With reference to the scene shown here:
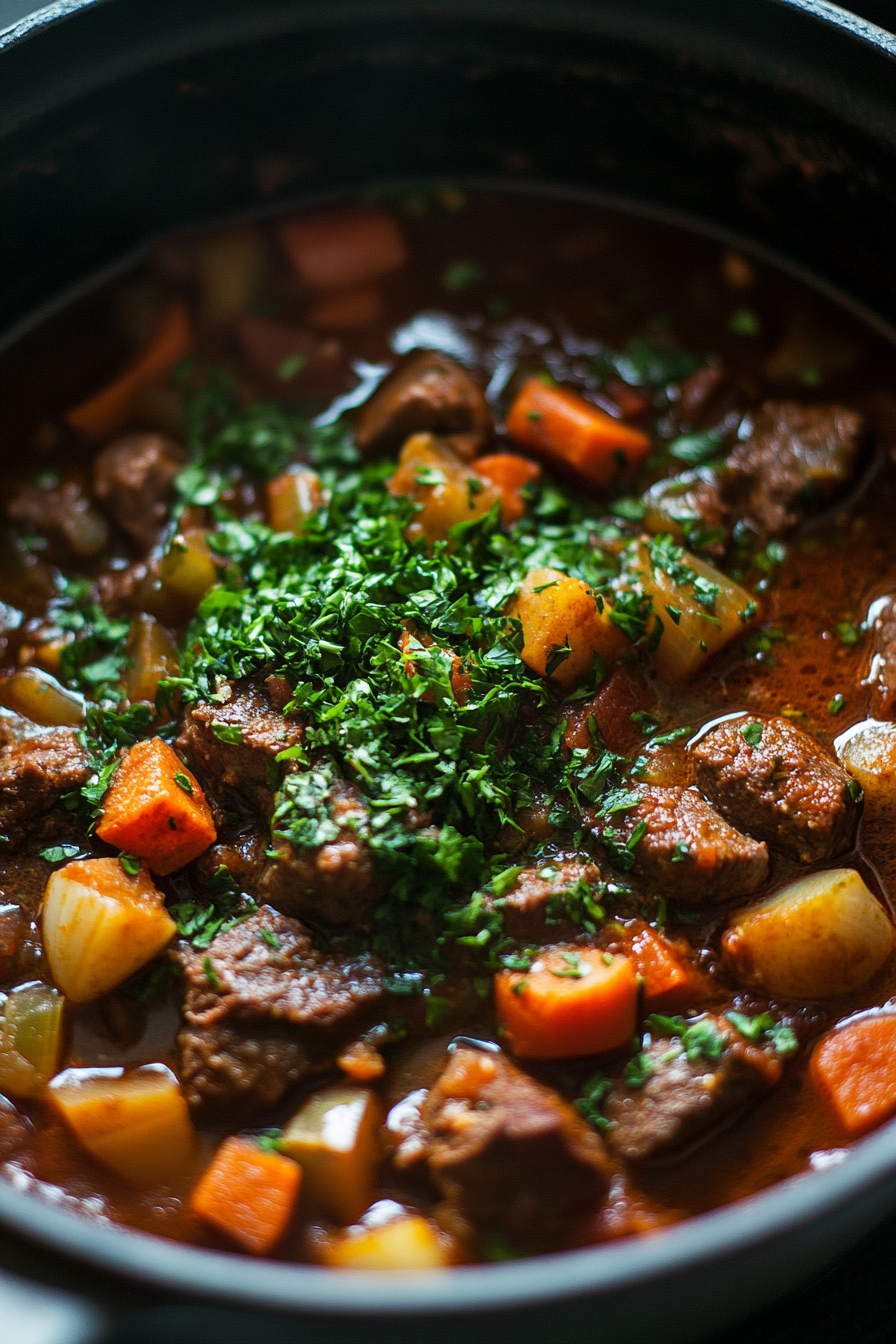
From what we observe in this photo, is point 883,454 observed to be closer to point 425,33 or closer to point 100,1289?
point 425,33

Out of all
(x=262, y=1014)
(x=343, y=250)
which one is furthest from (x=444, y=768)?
(x=343, y=250)

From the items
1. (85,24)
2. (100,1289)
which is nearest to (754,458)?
(85,24)

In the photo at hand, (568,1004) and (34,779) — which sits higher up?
(568,1004)

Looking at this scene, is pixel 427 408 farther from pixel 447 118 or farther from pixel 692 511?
pixel 447 118

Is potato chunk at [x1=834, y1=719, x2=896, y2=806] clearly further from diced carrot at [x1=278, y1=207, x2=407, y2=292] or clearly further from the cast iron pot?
diced carrot at [x1=278, y1=207, x2=407, y2=292]

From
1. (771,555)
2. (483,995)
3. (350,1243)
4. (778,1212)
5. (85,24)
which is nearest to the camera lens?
(778,1212)
